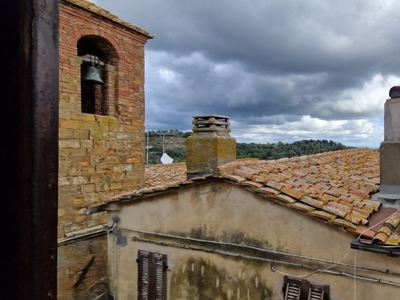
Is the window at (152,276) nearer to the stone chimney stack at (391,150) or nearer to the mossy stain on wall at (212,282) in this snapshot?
the mossy stain on wall at (212,282)

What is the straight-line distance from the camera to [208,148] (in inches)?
252

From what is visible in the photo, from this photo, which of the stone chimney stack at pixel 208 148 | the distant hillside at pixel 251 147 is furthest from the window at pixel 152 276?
the distant hillside at pixel 251 147

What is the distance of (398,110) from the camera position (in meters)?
5.25

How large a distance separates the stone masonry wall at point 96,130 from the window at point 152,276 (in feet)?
5.48

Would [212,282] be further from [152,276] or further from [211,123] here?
[211,123]

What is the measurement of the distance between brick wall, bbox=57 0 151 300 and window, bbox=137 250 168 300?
139 centimetres

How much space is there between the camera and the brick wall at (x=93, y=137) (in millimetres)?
6578

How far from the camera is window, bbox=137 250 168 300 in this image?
19.5 ft

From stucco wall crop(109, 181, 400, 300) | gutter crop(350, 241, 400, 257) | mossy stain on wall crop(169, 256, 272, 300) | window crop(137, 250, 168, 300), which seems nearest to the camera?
gutter crop(350, 241, 400, 257)

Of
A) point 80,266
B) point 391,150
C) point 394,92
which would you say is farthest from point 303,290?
point 80,266

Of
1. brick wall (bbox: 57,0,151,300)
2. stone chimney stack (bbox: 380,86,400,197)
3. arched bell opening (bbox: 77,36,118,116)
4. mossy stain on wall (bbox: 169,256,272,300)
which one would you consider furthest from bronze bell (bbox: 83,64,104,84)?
stone chimney stack (bbox: 380,86,400,197)

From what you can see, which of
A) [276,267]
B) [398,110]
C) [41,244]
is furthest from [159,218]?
[41,244]

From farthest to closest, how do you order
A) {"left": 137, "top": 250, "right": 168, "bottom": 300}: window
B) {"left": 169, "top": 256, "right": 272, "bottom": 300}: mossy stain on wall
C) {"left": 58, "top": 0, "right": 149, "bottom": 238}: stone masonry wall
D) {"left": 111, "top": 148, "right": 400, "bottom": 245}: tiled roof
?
1. {"left": 58, "top": 0, "right": 149, "bottom": 238}: stone masonry wall
2. {"left": 137, "top": 250, "right": 168, "bottom": 300}: window
3. {"left": 169, "top": 256, "right": 272, "bottom": 300}: mossy stain on wall
4. {"left": 111, "top": 148, "right": 400, "bottom": 245}: tiled roof

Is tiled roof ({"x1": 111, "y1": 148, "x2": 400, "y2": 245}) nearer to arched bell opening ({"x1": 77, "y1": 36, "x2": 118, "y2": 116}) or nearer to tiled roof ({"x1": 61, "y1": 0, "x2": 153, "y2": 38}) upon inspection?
arched bell opening ({"x1": 77, "y1": 36, "x2": 118, "y2": 116})
